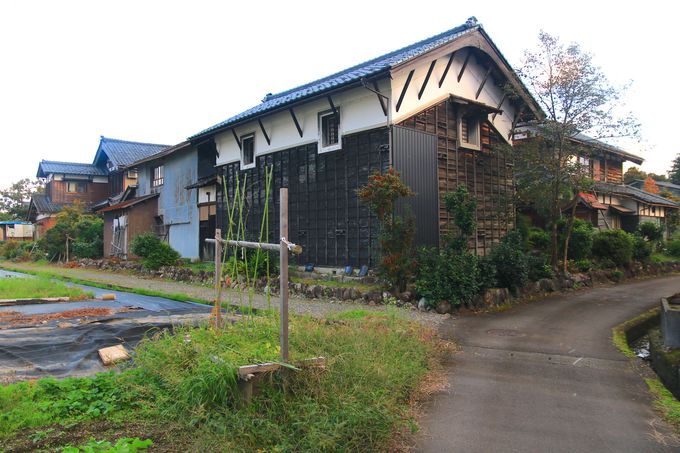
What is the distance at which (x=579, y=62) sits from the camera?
11.5 meters

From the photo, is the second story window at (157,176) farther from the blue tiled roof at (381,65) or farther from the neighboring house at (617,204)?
the neighboring house at (617,204)

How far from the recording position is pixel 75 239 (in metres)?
24.7

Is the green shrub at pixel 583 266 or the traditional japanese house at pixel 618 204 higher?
the traditional japanese house at pixel 618 204

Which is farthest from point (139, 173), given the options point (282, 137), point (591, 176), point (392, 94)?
point (591, 176)

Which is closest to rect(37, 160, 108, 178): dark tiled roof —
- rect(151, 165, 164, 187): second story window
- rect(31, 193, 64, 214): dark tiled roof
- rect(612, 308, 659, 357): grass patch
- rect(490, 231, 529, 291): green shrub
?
rect(31, 193, 64, 214): dark tiled roof

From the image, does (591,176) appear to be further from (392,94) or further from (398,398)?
(398,398)

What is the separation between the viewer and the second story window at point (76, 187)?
3303cm

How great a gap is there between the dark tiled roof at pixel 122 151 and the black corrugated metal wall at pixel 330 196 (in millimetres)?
18860

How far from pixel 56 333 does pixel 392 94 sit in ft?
28.9

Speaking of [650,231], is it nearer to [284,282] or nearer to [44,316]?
[284,282]

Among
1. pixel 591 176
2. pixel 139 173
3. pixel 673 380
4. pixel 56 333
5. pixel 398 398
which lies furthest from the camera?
pixel 139 173

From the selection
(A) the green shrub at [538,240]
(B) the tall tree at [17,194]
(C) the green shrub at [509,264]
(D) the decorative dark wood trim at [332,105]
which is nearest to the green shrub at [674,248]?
(A) the green shrub at [538,240]

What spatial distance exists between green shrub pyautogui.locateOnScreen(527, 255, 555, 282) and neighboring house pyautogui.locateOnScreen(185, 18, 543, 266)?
7.14ft

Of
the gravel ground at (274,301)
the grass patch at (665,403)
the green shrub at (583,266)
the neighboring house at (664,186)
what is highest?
the neighboring house at (664,186)
